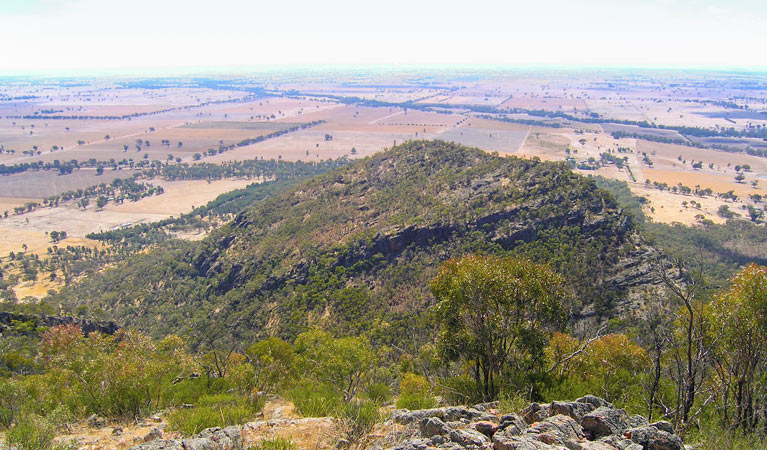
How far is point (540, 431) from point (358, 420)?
712cm

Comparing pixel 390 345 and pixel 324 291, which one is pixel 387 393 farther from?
pixel 324 291

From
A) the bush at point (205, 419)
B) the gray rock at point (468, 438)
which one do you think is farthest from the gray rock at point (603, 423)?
the bush at point (205, 419)

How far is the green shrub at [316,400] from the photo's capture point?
69.7 ft

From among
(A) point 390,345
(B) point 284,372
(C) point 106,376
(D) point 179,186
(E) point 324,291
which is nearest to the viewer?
(C) point 106,376

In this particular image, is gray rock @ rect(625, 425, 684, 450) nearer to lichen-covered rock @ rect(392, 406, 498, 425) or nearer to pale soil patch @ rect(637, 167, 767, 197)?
lichen-covered rock @ rect(392, 406, 498, 425)

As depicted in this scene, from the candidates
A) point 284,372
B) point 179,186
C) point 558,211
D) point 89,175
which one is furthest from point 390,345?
point 89,175

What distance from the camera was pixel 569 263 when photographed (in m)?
55.6

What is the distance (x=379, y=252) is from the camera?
67438mm

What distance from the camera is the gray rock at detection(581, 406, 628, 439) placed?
14359mm

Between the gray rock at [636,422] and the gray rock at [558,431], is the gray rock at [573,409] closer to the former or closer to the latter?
the gray rock at [558,431]

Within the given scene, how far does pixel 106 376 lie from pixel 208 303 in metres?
52.5

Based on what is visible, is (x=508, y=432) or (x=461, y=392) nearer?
(x=508, y=432)

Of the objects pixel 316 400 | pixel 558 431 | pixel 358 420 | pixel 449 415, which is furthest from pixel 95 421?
pixel 558 431

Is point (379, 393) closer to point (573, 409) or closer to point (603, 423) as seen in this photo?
point (573, 409)
